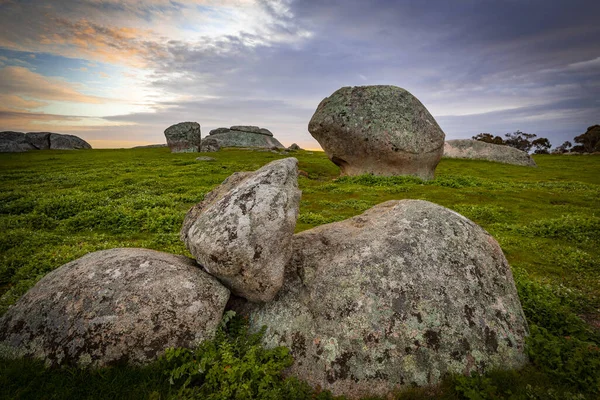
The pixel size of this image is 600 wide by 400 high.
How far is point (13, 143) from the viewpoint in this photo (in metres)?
62.7

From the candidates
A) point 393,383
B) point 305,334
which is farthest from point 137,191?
point 393,383

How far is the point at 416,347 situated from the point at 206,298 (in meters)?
3.74

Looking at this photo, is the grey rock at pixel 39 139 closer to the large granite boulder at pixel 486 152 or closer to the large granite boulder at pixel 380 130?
the large granite boulder at pixel 380 130

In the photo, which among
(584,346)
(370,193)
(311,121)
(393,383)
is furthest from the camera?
(311,121)

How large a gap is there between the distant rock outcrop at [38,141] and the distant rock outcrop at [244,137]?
98.6 ft

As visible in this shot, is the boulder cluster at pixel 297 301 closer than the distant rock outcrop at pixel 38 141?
Yes

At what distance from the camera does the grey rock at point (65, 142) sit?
71.2 meters

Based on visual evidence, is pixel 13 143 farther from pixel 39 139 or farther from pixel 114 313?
pixel 114 313

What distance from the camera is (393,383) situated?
209 inches

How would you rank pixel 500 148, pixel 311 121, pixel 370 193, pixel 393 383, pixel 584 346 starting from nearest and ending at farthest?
pixel 393 383
pixel 584 346
pixel 370 193
pixel 311 121
pixel 500 148

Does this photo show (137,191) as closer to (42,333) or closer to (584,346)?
(42,333)

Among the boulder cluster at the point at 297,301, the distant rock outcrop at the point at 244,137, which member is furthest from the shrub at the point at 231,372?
the distant rock outcrop at the point at 244,137

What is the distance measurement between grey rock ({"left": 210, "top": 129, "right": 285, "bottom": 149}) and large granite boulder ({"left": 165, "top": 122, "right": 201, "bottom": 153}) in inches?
1036

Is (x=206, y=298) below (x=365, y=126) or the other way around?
below
